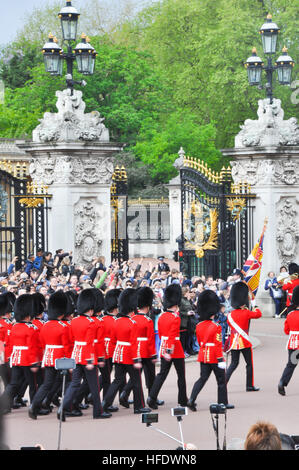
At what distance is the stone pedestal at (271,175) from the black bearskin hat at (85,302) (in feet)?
28.9

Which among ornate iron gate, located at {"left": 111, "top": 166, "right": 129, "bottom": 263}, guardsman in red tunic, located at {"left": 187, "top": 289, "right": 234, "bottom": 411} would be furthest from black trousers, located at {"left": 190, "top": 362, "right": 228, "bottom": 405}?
ornate iron gate, located at {"left": 111, "top": 166, "right": 129, "bottom": 263}

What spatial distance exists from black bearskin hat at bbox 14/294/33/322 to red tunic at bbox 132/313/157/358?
3.96 ft

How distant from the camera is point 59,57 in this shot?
17.3 meters

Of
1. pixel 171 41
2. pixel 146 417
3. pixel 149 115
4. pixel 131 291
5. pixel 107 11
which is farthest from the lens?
pixel 107 11

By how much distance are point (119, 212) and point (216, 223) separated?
189cm

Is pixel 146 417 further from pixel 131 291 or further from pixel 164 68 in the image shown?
pixel 164 68

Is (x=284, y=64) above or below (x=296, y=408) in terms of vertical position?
above

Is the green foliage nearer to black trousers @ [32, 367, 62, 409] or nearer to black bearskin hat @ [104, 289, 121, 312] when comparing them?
black bearskin hat @ [104, 289, 121, 312]

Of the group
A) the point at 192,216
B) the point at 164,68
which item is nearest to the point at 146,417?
the point at 192,216

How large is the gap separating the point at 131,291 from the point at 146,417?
4.58 m

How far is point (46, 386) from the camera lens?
1060 cm

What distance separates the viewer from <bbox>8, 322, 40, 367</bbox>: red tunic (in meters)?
10.8

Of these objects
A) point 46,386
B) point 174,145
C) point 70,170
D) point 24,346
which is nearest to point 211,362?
point 46,386

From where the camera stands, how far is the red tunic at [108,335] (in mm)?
11297
